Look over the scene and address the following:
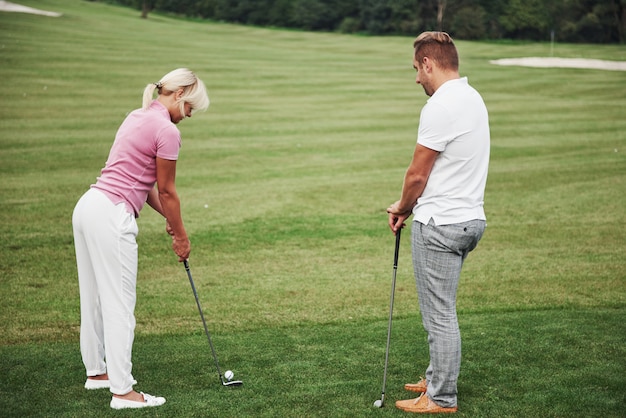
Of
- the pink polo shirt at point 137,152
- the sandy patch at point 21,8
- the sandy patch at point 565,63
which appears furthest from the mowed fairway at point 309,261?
the sandy patch at point 21,8

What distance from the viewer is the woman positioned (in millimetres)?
4891

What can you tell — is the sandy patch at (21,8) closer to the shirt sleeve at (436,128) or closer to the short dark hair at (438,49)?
the short dark hair at (438,49)

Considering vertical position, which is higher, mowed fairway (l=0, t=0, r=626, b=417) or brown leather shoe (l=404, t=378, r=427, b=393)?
brown leather shoe (l=404, t=378, r=427, b=393)

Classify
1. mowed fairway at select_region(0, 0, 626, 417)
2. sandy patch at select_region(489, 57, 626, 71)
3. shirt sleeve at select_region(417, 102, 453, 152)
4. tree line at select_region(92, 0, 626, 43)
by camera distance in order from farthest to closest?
tree line at select_region(92, 0, 626, 43), sandy patch at select_region(489, 57, 626, 71), mowed fairway at select_region(0, 0, 626, 417), shirt sleeve at select_region(417, 102, 453, 152)

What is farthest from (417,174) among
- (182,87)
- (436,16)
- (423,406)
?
(436,16)

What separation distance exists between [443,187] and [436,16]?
247 ft

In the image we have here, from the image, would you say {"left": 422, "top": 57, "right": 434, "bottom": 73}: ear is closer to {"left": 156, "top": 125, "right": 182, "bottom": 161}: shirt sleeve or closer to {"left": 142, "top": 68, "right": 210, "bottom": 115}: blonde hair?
{"left": 142, "top": 68, "right": 210, "bottom": 115}: blonde hair

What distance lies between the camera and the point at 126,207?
496cm

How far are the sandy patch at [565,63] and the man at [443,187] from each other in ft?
112

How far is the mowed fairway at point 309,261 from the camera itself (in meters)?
5.49

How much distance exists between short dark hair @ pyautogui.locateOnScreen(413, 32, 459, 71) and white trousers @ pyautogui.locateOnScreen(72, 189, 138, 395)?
2168mm

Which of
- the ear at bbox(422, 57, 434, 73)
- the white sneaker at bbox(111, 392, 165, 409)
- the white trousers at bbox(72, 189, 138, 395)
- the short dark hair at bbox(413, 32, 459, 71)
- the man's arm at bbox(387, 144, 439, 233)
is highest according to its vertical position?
the short dark hair at bbox(413, 32, 459, 71)

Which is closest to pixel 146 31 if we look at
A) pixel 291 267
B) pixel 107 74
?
pixel 107 74

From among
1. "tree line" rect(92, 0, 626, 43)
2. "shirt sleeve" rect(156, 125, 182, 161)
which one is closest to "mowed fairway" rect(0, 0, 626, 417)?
"shirt sleeve" rect(156, 125, 182, 161)
